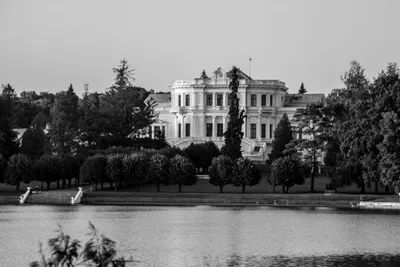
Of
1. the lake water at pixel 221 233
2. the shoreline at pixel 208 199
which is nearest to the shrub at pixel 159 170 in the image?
the shoreline at pixel 208 199

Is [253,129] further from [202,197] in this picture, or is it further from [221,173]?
[202,197]

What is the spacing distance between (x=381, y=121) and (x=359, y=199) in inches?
262

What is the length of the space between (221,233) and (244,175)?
3111 cm

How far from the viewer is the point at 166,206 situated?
87.1 meters

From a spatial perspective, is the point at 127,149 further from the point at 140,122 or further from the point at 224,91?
the point at 224,91

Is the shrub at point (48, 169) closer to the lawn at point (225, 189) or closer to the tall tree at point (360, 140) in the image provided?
the lawn at point (225, 189)

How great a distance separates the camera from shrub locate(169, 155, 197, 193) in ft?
309

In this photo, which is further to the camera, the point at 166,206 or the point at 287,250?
the point at 166,206

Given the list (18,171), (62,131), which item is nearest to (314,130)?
(18,171)

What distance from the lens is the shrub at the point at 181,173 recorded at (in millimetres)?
94250

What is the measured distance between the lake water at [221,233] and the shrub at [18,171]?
12164 mm

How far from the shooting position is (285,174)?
92375mm

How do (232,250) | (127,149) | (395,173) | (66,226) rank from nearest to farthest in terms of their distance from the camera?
(232,250) < (66,226) < (395,173) < (127,149)

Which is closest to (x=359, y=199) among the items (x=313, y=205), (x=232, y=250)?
(x=313, y=205)
